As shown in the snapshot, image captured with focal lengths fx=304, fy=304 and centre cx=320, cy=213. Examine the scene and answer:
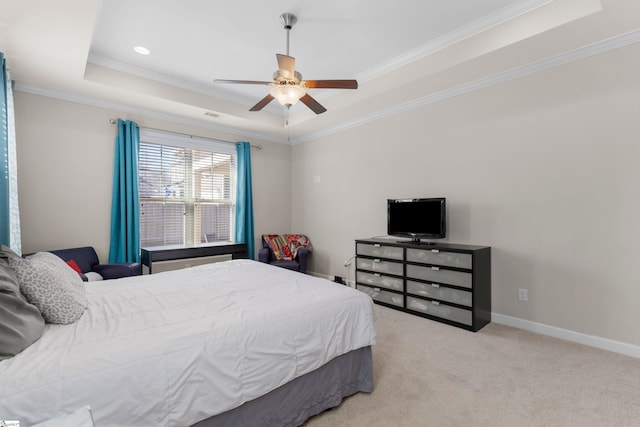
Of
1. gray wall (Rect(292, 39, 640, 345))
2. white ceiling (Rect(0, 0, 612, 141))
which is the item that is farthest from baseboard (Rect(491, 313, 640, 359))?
white ceiling (Rect(0, 0, 612, 141))

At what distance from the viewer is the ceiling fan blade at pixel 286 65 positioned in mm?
2379

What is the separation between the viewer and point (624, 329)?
2.61 metres

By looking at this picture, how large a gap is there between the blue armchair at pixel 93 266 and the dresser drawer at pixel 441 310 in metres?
3.34

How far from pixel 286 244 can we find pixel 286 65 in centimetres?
338

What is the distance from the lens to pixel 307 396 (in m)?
1.79

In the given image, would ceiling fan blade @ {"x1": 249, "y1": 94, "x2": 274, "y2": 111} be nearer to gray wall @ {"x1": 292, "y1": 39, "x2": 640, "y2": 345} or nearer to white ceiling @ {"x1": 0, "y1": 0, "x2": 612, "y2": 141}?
white ceiling @ {"x1": 0, "y1": 0, "x2": 612, "y2": 141}

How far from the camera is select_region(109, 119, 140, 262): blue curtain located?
3.95 meters

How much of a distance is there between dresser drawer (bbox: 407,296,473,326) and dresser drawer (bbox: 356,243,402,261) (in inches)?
21.1

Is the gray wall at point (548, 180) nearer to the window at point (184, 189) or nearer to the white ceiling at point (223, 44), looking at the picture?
the white ceiling at point (223, 44)

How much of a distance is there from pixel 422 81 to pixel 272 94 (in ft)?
5.66

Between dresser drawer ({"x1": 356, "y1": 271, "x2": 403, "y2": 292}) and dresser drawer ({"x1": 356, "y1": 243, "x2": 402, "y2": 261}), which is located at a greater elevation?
dresser drawer ({"x1": 356, "y1": 243, "x2": 402, "y2": 261})

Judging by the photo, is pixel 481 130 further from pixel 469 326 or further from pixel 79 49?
pixel 79 49

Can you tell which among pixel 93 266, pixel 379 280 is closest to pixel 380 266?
pixel 379 280

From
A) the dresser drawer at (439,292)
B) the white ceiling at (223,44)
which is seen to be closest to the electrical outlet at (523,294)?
the dresser drawer at (439,292)
